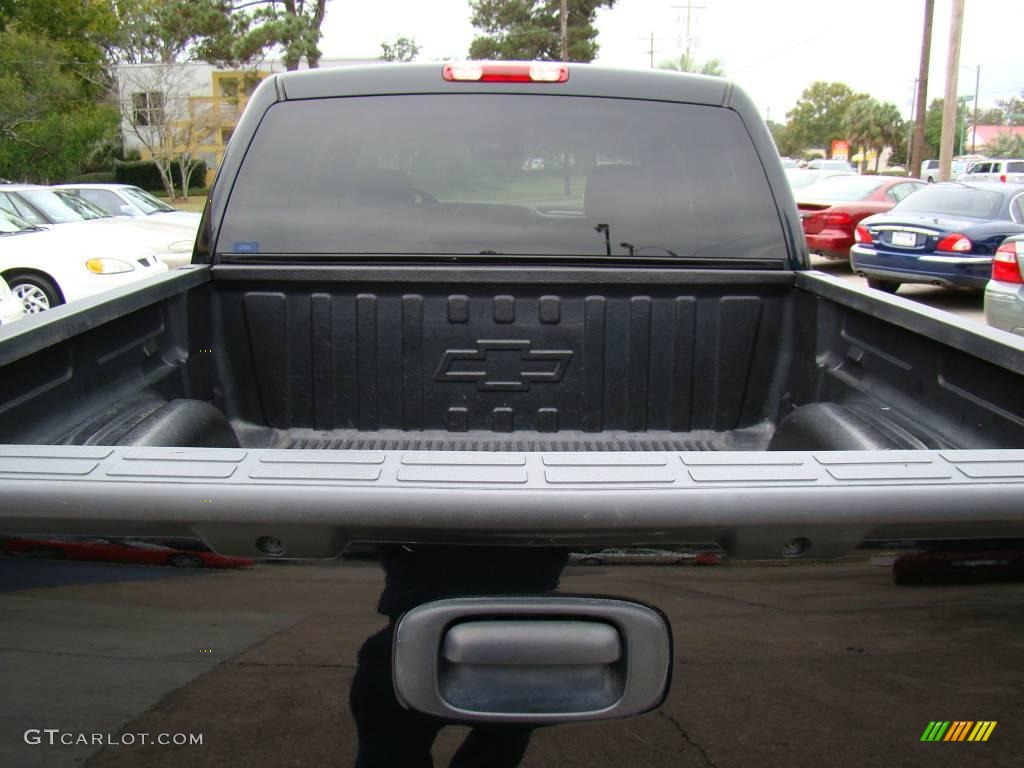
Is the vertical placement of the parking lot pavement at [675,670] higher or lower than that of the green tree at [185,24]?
lower

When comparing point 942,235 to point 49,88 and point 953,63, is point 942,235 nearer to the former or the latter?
point 953,63

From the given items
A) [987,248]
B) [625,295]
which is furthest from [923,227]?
[625,295]

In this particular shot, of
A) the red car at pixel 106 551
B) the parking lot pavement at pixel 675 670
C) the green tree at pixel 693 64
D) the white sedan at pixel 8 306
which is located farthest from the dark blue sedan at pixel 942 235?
the green tree at pixel 693 64

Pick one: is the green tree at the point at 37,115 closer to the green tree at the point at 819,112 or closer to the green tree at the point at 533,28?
the green tree at the point at 533,28

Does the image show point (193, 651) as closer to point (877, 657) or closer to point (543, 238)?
point (877, 657)

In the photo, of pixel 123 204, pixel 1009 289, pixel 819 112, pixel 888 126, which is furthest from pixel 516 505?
pixel 819 112

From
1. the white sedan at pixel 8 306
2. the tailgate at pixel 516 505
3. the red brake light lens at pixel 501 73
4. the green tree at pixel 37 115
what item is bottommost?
the white sedan at pixel 8 306

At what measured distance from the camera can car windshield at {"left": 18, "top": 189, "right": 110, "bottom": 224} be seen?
12680 mm

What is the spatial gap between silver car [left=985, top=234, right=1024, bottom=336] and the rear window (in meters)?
6.22

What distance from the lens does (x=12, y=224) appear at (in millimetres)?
11008

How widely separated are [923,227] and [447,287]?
35.0 ft

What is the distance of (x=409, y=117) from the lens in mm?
3107

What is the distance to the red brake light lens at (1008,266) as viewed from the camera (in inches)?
325

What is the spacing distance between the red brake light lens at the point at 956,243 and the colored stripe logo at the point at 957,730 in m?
11.8
